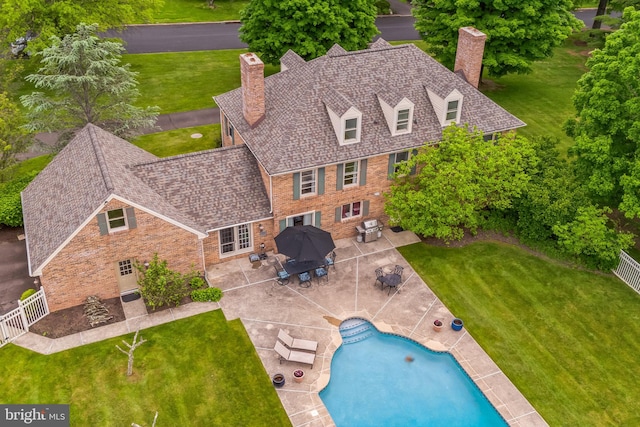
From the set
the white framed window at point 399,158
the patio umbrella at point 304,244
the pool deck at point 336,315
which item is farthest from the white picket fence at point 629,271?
the patio umbrella at point 304,244

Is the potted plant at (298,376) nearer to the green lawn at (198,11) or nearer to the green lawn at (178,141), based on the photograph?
the green lawn at (178,141)

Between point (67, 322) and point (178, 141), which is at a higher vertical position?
point (178, 141)

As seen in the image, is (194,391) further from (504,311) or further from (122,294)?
(504,311)

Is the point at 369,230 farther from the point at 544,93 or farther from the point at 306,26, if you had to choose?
the point at 544,93

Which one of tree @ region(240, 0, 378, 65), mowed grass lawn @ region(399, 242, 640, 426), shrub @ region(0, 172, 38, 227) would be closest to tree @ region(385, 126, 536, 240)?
mowed grass lawn @ region(399, 242, 640, 426)

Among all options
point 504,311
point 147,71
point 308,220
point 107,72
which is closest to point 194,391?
point 308,220

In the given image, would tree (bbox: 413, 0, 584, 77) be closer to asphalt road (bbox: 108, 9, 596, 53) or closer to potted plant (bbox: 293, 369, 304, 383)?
asphalt road (bbox: 108, 9, 596, 53)

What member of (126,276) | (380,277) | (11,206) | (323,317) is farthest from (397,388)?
(11,206)
